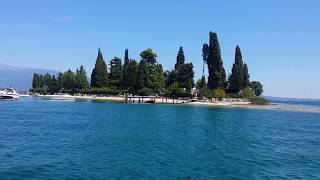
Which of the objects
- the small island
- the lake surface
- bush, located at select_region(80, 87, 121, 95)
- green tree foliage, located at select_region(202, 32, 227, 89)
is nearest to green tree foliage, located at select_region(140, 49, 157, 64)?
the small island

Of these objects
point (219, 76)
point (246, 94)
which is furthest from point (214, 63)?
point (246, 94)

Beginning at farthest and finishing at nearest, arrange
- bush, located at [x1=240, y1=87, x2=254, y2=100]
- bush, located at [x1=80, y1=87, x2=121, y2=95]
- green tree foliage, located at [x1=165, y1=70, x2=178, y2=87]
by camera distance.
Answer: bush, located at [x1=80, y1=87, x2=121, y2=95]
green tree foliage, located at [x1=165, y1=70, x2=178, y2=87]
bush, located at [x1=240, y1=87, x2=254, y2=100]

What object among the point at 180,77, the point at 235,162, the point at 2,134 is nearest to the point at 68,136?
the point at 2,134

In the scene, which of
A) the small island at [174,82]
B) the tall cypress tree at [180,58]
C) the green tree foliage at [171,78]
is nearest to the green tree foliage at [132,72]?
the small island at [174,82]

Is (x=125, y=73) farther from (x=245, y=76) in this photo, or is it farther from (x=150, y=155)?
(x=150, y=155)

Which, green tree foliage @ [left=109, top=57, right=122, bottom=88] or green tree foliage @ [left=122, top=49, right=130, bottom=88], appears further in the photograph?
green tree foliage @ [left=109, top=57, right=122, bottom=88]

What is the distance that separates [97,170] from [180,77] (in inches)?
5208

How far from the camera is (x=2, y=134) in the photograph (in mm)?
46312

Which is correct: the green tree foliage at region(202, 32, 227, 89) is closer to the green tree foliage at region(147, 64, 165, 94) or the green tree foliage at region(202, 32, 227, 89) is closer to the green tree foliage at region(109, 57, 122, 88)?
the green tree foliage at region(147, 64, 165, 94)

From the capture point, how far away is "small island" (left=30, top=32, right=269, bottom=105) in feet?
476

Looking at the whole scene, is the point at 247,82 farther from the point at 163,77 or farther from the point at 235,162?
the point at 235,162

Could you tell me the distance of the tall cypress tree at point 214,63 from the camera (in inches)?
5605

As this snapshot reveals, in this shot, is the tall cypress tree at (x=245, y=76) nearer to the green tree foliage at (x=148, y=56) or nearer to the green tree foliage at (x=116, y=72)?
the green tree foliage at (x=148, y=56)

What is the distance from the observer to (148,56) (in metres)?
175
